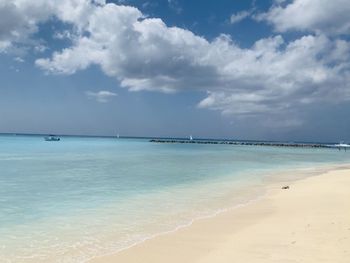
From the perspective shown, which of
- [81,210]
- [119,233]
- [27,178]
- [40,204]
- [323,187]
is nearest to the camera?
[119,233]

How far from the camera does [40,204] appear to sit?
13695mm

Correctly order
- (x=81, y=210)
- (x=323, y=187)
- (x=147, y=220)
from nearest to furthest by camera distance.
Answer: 1. (x=147, y=220)
2. (x=81, y=210)
3. (x=323, y=187)

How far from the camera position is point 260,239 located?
901 centimetres

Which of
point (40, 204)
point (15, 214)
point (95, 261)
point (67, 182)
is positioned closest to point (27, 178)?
point (67, 182)

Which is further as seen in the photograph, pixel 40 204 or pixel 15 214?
pixel 40 204

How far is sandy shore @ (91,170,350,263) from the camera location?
24.8ft

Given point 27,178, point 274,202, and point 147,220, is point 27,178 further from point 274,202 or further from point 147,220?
point 274,202

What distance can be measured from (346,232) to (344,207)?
4298mm

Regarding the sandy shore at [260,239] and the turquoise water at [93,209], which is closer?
the sandy shore at [260,239]

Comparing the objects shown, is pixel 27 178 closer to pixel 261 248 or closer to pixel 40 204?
pixel 40 204

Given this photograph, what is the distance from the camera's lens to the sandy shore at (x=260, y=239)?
7.56m

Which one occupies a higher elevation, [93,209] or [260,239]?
[260,239]

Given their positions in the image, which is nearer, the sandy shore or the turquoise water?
the sandy shore

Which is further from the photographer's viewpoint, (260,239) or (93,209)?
(93,209)
